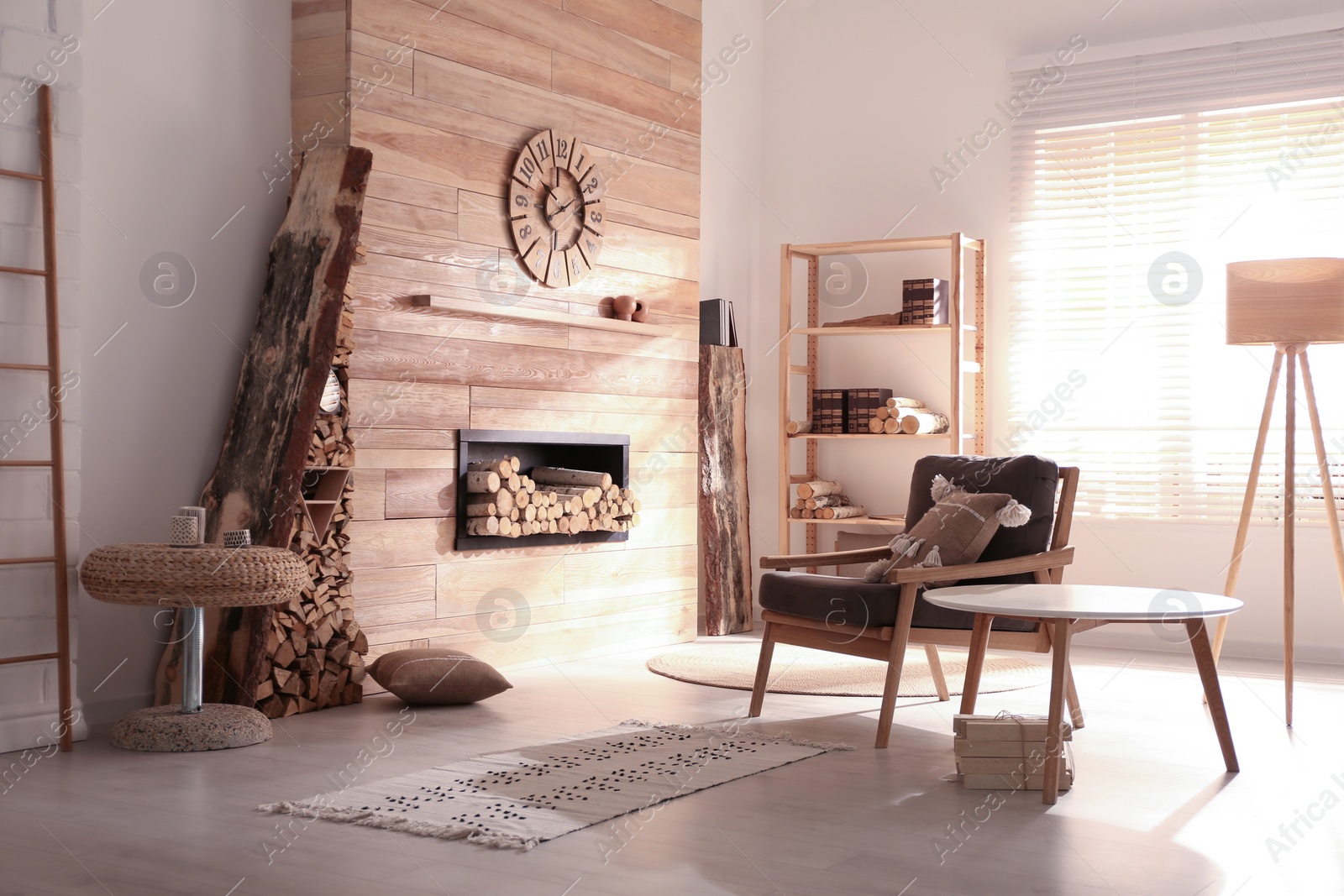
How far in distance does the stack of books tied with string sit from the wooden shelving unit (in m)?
2.99

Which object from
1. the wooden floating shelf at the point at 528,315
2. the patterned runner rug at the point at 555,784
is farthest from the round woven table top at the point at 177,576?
the wooden floating shelf at the point at 528,315

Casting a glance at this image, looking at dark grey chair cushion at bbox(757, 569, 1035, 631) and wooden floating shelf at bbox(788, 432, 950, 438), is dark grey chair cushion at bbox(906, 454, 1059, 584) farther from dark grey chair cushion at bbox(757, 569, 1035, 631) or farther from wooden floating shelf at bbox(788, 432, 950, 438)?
wooden floating shelf at bbox(788, 432, 950, 438)

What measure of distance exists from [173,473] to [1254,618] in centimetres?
460

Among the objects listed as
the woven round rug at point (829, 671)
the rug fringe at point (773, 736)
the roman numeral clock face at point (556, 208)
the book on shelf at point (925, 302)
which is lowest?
the woven round rug at point (829, 671)

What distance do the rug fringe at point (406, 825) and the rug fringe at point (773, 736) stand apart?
118 centimetres

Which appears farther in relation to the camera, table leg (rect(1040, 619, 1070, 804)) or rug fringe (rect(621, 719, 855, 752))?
rug fringe (rect(621, 719, 855, 752))

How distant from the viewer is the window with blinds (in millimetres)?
5676

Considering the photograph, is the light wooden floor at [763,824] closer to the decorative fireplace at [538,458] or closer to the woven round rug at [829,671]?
the woven round rug at [829,671]

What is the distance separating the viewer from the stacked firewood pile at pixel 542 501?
4914 millimetres

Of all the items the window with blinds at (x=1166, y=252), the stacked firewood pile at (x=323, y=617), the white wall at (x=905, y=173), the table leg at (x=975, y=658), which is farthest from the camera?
the white wall at (x=905, y=173)

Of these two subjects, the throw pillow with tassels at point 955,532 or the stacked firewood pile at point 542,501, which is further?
the stacked firewood pile at point 542,501

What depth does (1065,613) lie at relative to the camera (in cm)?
318

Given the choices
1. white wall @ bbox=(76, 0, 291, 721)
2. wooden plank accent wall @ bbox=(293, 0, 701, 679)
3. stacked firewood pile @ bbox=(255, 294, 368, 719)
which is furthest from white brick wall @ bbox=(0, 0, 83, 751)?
wooden plank accent wall @ bbox=(293, 0, 701, 679)

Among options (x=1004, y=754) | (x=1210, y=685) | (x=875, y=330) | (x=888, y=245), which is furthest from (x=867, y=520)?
(x=1004, y=754)
